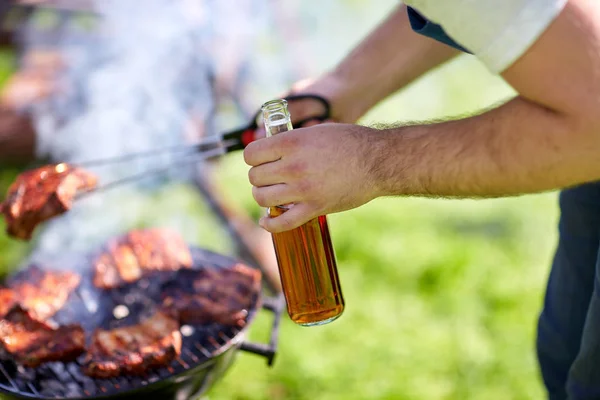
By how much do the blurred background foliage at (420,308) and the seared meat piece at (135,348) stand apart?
1.29 metres

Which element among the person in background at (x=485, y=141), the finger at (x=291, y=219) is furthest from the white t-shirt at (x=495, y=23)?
the finger at (x=291, y=219)

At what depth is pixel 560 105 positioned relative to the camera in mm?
1599

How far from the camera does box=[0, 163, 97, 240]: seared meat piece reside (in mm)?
2527

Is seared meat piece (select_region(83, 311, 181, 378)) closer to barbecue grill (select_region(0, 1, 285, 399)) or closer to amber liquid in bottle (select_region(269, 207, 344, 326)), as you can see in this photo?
barbecue grill (select_region(0, 1, 285, 399))

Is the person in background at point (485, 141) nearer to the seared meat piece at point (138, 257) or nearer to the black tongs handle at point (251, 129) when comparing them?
the black tongs handle at point (251, 129)

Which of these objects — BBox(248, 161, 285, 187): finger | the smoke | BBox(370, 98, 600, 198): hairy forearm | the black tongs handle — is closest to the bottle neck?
BBox(248, 161, 285, 187): finger

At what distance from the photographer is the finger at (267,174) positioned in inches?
71.6

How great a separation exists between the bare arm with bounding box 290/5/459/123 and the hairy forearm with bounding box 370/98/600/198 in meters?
0.88

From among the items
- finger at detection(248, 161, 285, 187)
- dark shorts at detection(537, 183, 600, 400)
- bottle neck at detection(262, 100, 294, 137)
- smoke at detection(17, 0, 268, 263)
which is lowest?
dark shorts at detection(537, 183, 600, 400)

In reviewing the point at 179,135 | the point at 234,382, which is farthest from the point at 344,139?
the point at 179,135

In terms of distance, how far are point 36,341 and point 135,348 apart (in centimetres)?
35

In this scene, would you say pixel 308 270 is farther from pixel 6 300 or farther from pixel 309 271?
pixel 6 300

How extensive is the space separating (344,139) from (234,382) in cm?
228

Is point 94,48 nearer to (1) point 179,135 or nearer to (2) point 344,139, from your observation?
(1) point 179,135
